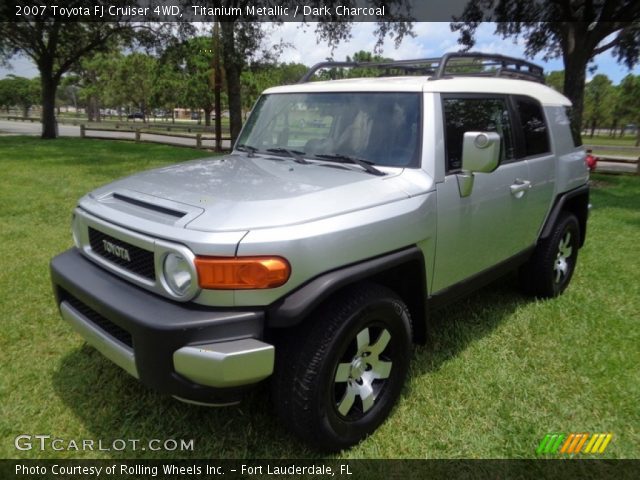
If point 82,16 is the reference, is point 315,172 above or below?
below

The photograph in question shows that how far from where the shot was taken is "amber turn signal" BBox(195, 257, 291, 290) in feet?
6.76

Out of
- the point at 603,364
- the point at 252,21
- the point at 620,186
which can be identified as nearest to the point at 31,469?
the point at 603,364

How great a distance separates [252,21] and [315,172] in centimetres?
1550

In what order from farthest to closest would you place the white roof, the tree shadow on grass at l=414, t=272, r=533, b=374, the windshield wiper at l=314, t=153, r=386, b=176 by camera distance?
1. the tree shadow on grass at l=414, t=272, r=533, b=374
2. the white roof
3. the windshield wiper at l=314, t=153, r=386, b=176

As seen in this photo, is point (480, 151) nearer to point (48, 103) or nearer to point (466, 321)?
point (466, 321)

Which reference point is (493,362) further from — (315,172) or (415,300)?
(315,172)

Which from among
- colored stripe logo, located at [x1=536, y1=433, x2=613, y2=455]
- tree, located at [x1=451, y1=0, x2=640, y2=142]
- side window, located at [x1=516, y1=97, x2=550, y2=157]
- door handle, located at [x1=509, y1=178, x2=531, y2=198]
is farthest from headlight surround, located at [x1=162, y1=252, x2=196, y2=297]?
tree, located at [x1=451, y1=0, x2=640, y2=142]

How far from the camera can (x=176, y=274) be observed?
7.10ft

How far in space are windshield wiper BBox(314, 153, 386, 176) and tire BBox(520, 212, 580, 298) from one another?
7.02 ft

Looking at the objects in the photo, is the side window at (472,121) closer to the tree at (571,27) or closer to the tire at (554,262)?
the tire at (554,262)

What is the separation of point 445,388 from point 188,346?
181 cm

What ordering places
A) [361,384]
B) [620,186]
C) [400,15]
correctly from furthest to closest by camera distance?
[400,15] < [620,186] < [361,384]

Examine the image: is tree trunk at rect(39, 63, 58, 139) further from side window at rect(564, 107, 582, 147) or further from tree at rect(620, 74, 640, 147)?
tree at rect(620, 74, 640, 147)

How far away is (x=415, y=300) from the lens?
285 centimetres
